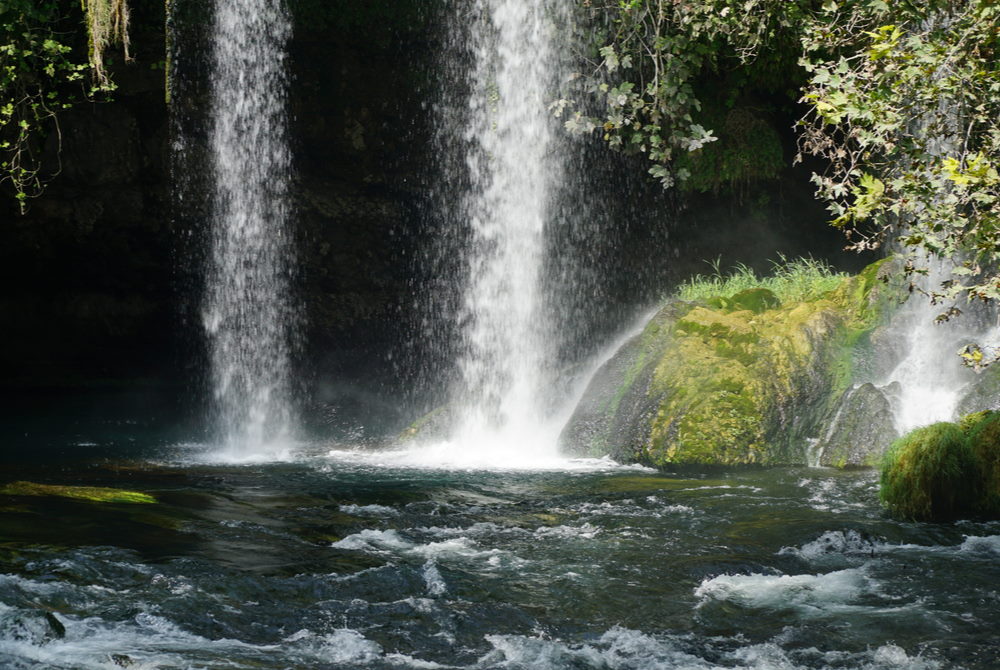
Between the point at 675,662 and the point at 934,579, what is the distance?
1817 mm

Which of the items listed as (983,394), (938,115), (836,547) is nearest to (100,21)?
(938,115)

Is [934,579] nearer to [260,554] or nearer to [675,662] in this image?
[675,662]

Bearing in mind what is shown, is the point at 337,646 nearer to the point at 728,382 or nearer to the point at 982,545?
the point at 982,545

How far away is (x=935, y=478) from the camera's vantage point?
6.38m

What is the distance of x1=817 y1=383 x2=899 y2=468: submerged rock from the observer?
8625 millimetres

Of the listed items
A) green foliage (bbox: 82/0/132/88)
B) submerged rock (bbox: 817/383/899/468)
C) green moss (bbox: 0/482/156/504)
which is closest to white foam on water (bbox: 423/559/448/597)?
green moss (bbox: 0/482/156/504)

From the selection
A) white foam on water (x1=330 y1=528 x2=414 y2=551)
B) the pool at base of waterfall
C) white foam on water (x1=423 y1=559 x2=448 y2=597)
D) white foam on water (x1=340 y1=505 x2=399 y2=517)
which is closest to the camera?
the pool at base of waterfall

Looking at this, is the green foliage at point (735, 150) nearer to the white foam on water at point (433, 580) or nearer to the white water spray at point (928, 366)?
the white water spray at point (928, 366)

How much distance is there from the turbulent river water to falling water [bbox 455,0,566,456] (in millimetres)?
4579

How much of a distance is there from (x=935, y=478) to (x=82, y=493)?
576 cm

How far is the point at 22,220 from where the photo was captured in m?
13.4

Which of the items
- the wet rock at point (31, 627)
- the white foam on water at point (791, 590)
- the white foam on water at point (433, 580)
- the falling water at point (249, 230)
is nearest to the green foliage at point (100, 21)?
the falling water at point (249, 230)

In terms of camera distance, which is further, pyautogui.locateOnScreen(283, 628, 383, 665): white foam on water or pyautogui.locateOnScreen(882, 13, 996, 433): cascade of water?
pyautogui.locateOnScreen(882, 13, 996, 433): cascade of water

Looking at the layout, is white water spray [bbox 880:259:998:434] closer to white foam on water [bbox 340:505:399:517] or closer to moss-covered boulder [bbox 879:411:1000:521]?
moss-covered boulder [bbox 879:411:1000:521]
